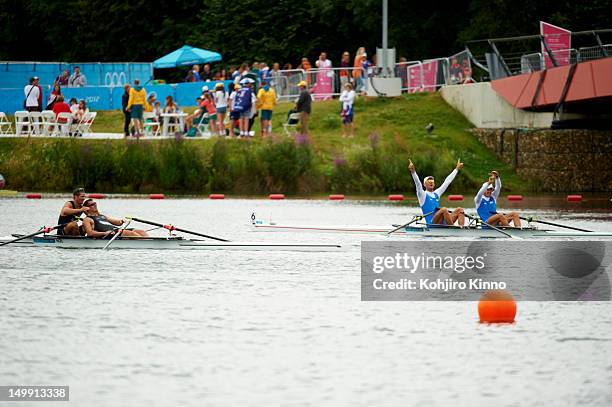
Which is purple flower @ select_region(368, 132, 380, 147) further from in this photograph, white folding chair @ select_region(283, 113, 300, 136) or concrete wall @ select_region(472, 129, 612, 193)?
concrete wall @ select_region(472, 129, 612, 193)

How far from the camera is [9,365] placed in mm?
17641

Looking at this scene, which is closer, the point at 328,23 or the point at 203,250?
the point at 203,250

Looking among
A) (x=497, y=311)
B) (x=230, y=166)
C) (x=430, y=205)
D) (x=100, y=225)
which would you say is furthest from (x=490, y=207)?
(x=230, y=166)

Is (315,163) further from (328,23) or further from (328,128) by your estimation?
(328,23)

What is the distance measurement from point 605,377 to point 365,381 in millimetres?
3102

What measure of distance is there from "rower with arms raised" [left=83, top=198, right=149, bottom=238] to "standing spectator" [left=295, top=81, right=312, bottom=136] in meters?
23.1

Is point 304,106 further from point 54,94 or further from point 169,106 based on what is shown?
point 54,94

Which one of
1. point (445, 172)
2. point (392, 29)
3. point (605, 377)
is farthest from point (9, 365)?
point (392, 29)

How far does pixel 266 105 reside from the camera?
50.9 metres

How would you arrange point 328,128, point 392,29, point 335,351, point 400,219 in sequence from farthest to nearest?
1. point 392,29
2. point 328,128
3. point 400,219
4. point 335,351

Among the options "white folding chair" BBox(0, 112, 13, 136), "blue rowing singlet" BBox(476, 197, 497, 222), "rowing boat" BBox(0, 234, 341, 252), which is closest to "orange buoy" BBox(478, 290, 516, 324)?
"rowing boat" BBox(0, 234, 341, 252)

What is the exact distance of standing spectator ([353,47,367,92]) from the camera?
184 feet

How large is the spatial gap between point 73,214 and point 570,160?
27873 millimetres

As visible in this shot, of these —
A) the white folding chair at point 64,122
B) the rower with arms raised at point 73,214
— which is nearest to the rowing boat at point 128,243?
the rower with arms raised at point 73,214
